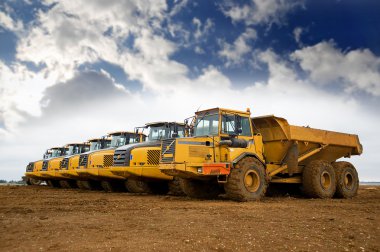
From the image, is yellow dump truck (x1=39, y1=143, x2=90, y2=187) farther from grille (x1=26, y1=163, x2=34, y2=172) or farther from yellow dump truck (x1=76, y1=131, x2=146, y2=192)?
yellow dump truck (x1=76, y1=131, x2=146, y2=192)

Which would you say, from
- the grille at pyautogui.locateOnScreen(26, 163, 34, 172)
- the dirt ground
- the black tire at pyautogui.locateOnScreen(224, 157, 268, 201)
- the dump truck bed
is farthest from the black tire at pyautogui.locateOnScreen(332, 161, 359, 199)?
the grille at pyautogui.locateOnScreen(26, 163, 34, 172)

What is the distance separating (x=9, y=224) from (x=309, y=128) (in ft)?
34.2

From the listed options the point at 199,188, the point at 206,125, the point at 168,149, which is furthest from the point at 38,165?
the point at 206,125

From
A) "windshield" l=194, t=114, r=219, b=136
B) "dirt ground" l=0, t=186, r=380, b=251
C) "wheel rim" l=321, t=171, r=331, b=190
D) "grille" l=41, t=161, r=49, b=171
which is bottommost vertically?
"dirt ground" l=0, t=186, r=380, b=251

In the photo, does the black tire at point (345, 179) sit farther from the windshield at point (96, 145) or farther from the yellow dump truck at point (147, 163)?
the windshield at point (96, 145)

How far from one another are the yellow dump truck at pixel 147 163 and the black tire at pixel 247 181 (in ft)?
8.65

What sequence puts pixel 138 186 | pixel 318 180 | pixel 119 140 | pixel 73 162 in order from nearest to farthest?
pixel 318 180, pixel 138 186, pixel 119 140, pixel 73 162

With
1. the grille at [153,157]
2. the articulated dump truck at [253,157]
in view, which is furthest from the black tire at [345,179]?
the grille at [153,157]

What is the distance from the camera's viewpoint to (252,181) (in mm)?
11539

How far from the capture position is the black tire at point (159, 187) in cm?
1544

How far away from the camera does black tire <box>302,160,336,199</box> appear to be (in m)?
13.5

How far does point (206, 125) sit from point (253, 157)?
1697 mm

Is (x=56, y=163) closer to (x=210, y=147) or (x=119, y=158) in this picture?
(x=119, y=158)

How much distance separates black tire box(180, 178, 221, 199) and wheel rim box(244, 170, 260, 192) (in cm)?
153
